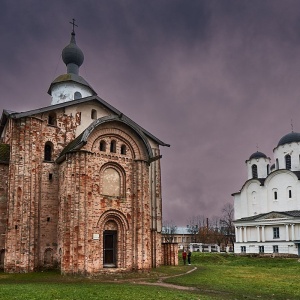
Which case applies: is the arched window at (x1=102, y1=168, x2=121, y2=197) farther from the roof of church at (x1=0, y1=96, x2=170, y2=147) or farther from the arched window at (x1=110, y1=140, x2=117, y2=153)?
the roof of church at (x1=0, y1=96, x2=170, y2=147)

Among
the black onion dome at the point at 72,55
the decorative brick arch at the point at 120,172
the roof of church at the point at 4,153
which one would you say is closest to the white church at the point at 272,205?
the decorative brick arch at the point at 120,172

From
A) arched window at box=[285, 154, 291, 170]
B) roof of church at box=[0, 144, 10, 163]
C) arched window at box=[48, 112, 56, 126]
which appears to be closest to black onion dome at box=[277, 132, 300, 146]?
arched window at box=[285, 154, 291, 170]

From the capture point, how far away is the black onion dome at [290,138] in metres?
47.1

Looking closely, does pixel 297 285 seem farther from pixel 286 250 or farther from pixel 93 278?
pixel 286 250

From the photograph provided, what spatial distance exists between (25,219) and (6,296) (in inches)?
373

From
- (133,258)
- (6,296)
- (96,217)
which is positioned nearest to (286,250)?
(133,258)

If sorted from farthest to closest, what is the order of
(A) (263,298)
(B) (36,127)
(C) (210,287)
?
(B) (36,127), (C) (210,287), (A) (263,298)

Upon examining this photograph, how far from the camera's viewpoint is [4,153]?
906 inches

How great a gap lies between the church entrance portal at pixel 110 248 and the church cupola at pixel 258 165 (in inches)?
1277

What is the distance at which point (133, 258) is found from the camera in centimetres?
2164

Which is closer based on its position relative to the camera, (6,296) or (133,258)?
(6,296)

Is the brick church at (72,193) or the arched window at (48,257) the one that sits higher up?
the brick church at (72,193)

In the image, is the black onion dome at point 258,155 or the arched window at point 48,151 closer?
the arched window at point 48,151

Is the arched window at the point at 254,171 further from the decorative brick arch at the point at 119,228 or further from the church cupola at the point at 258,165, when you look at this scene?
the decorative brick arch at the point at 119,228
